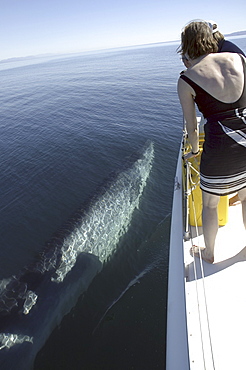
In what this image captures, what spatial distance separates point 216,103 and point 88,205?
9.37m

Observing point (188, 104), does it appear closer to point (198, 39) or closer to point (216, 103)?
point (216, 103)

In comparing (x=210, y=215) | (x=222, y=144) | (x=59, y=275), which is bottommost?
(x=59, y=275)

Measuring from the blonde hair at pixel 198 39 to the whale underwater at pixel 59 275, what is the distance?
24.1ft

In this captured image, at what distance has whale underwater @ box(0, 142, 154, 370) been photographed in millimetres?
6691

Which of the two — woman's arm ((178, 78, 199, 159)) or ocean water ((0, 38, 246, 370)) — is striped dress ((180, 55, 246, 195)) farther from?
ocean water ((0, 38, 246, 370))

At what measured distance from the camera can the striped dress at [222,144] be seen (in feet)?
9.32

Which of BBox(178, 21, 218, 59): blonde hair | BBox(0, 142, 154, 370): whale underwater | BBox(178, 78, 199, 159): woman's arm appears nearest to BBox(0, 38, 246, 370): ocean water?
BBox(0, 142, 154, 370): whale underwater

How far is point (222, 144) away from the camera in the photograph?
305 cm

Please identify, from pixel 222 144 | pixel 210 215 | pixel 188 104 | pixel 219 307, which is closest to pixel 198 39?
pixel 188 104

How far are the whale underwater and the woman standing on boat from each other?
20.5 feet

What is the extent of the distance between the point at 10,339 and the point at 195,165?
22.1ft

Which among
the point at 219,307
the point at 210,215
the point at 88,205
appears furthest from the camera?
the point at 88,205

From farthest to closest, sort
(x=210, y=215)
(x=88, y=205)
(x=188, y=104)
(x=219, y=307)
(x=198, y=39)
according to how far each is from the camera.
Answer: (x=88, y=205) → (x=210, y=215) → (x=219, y=307) → (x=188, y=104) → (x=198, y=39)

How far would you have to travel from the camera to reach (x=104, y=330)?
662 centimetres
